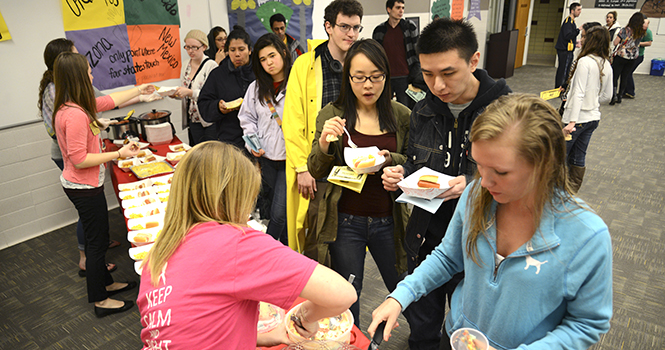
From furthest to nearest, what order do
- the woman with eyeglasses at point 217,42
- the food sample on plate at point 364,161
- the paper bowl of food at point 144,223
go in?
the woman with eyeglasses at point 217,42
the paper bowl of food at point 144,223
the food sample on plate at point 364,161

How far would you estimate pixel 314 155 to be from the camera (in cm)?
222

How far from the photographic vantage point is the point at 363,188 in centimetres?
218

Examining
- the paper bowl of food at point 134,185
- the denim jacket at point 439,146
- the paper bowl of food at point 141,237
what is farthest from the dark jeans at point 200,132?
the denim jacket at point 439,146

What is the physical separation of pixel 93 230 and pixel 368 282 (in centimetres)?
205

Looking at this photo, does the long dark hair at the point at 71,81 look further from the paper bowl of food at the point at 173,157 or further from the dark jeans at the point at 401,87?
the dark jeans at the point at 401,87

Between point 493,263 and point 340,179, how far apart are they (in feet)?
3.04

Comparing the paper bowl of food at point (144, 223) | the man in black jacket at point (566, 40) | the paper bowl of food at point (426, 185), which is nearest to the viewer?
the paper bowl of food at point (426, 185)

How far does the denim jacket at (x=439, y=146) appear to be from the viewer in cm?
175

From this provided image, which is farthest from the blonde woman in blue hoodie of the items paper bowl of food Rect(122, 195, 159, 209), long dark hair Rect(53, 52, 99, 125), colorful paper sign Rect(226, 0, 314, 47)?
colorful paper sign Rect(226, 0, 314, 47)

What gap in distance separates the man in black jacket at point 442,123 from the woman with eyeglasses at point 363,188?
0.20 metres

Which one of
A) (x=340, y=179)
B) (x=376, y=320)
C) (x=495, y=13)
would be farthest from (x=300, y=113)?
(x=495, y=13)

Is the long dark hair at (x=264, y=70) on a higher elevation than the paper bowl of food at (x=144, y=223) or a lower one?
higher

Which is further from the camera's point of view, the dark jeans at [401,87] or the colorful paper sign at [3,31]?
the dark jeans at [401,87]

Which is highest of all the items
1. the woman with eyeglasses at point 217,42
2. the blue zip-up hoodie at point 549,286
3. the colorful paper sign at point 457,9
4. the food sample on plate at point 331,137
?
the colorful paper sign at point 457,9
